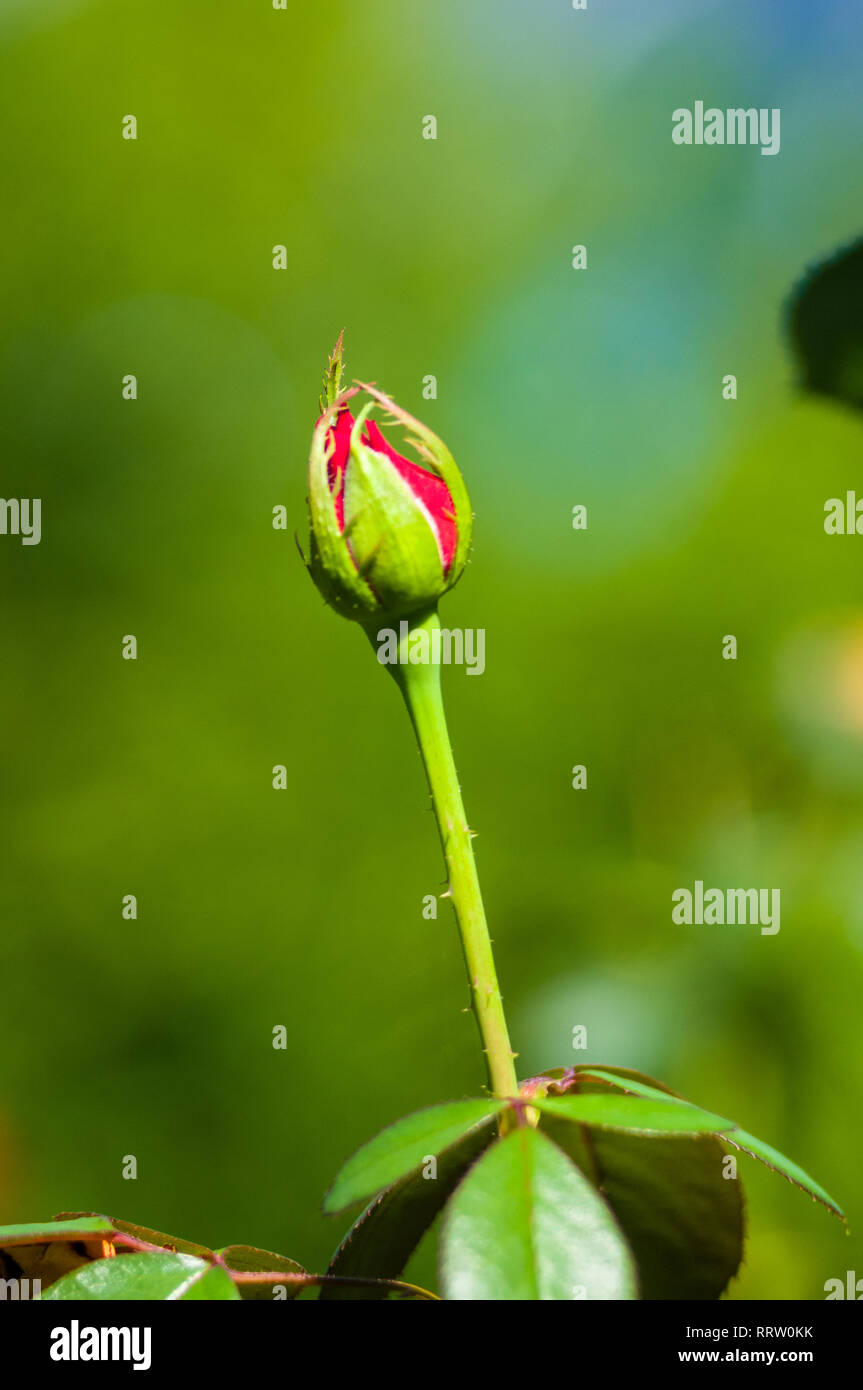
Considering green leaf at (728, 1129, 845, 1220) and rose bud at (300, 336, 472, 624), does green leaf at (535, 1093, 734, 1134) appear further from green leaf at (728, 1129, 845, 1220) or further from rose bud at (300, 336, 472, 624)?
rose bud at (300, 336, 472, 624)

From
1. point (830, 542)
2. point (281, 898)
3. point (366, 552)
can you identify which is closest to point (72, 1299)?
point (366, 552)

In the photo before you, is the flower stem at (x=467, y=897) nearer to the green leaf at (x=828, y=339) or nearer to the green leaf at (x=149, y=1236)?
the green leaf at (x=149, y=1236)

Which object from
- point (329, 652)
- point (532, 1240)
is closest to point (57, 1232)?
point (532, 1240)

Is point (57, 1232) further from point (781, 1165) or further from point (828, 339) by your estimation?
point (828, 339)

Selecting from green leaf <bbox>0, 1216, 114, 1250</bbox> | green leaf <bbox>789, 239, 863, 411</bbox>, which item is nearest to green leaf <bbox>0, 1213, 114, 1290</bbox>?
green leaf <bbox>0, 1216, 114, 1250</bbox>

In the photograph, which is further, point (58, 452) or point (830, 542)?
point (58, 452)

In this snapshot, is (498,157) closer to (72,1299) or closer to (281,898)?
(281,898)

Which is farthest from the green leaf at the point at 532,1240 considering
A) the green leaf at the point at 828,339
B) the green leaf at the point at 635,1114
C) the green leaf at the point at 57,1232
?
the green leaf at the point at 828,339
